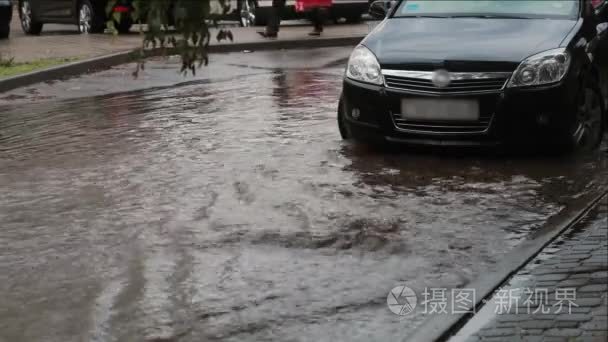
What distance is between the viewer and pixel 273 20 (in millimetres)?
18797

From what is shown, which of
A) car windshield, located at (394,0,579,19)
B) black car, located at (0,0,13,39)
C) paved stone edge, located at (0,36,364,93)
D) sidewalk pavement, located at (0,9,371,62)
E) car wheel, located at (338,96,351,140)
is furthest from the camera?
black car, located at (0,0,13,39)

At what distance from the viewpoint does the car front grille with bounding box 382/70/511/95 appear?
299 inches

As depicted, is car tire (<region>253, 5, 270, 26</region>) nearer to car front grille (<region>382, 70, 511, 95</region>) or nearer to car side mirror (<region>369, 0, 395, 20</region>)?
car side mirror (<region>369, 0, 395, 20</region>)

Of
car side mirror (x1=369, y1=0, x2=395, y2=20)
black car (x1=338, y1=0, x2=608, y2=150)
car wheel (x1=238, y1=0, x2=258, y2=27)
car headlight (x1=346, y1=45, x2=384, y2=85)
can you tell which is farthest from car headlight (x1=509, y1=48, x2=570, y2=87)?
car wheel (x1=238, y1=0, x2=258, y2=27)

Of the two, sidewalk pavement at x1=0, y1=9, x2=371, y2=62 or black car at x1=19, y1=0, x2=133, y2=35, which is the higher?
black car at x1=19, y1=0, x2=133, y2=35

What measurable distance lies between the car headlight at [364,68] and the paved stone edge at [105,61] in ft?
8.80

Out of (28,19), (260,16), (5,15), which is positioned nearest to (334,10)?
(260,16)

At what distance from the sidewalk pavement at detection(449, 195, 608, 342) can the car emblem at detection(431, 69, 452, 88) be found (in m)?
2.19

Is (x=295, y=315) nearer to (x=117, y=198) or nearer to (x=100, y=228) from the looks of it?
(x=100, y=228)

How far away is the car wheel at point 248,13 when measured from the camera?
21812mm

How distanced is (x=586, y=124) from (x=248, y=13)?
14.6 meters

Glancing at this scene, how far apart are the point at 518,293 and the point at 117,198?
314 cm

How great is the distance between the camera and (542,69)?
7637mm

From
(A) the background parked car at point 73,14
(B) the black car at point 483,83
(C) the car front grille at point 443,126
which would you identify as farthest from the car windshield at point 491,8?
(A) the background parked car at point 73,14
